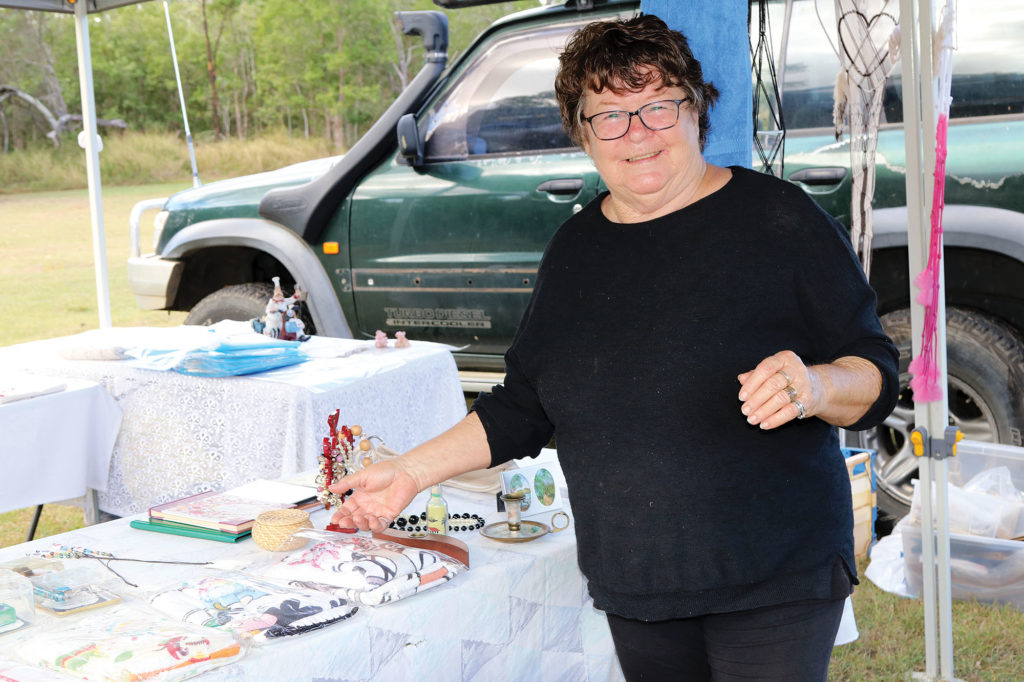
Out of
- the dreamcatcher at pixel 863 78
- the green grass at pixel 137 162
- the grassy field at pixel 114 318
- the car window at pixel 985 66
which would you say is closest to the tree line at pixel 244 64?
the green grass at pixel 137 162

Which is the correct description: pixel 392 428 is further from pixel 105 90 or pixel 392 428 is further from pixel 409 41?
pixel 105 90

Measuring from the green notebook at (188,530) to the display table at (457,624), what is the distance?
0.02 metres

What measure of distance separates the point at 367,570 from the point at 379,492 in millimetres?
130

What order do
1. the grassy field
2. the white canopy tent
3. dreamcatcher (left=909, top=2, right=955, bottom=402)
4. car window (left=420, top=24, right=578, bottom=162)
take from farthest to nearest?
Answer: the white canopy tent, car window (left=420, top=24, right=578, bottom=162), the grassy field, dreamcatcher (left=909, top=2, right=955, bottom=402)

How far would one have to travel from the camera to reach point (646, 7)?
223 centimetres

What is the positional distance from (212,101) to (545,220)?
26.6m

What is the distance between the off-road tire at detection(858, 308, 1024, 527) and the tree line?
2355 centimetres

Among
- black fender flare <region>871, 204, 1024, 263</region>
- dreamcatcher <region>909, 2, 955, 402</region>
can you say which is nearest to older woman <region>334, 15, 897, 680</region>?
dreamcatcher <region>909, 2, 955, 402</region>

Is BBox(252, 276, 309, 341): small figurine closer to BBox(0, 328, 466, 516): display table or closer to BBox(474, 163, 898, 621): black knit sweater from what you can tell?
BBox(0, 328, 466, 516): display table

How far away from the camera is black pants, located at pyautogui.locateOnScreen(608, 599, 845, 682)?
150cm

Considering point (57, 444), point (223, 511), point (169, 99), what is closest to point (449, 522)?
point (223, 511)

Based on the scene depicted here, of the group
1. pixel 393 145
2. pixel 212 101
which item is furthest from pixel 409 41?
pixel 393 145

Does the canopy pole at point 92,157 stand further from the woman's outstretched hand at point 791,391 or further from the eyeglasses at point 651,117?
the woman's outstretched hand at point 791,391

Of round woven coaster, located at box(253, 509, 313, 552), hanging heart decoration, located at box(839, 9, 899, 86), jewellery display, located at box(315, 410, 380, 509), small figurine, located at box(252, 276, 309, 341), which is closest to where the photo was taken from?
round woven coaster, located at box(253, 509, 313, 552)
